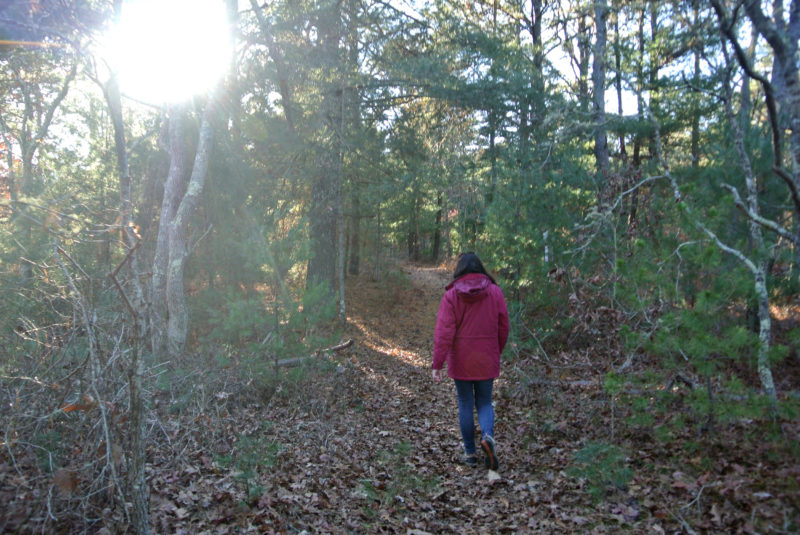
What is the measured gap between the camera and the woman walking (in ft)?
17.0

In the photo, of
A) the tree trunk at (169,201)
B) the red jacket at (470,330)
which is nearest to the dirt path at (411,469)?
the red jacket at (470,330)

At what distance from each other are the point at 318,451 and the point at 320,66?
9.53m

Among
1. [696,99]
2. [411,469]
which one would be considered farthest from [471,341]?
[696,99]

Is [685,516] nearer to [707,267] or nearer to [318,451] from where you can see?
[707,267]

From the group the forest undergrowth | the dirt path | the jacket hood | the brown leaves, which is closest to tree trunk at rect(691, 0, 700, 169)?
the jacket hood

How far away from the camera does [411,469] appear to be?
5.19m

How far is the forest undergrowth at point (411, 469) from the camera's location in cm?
355

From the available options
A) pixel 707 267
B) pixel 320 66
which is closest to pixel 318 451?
pixel 707 267

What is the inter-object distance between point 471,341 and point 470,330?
12cm

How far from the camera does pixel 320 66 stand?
12.1 m

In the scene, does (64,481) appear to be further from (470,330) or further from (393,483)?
(470,330)

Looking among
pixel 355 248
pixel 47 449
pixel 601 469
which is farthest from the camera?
pixel 355 248

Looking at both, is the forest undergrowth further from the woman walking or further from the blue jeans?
the woman walking

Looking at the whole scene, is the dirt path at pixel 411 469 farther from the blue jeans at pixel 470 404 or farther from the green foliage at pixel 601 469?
the green foliage at pixel 601 469
